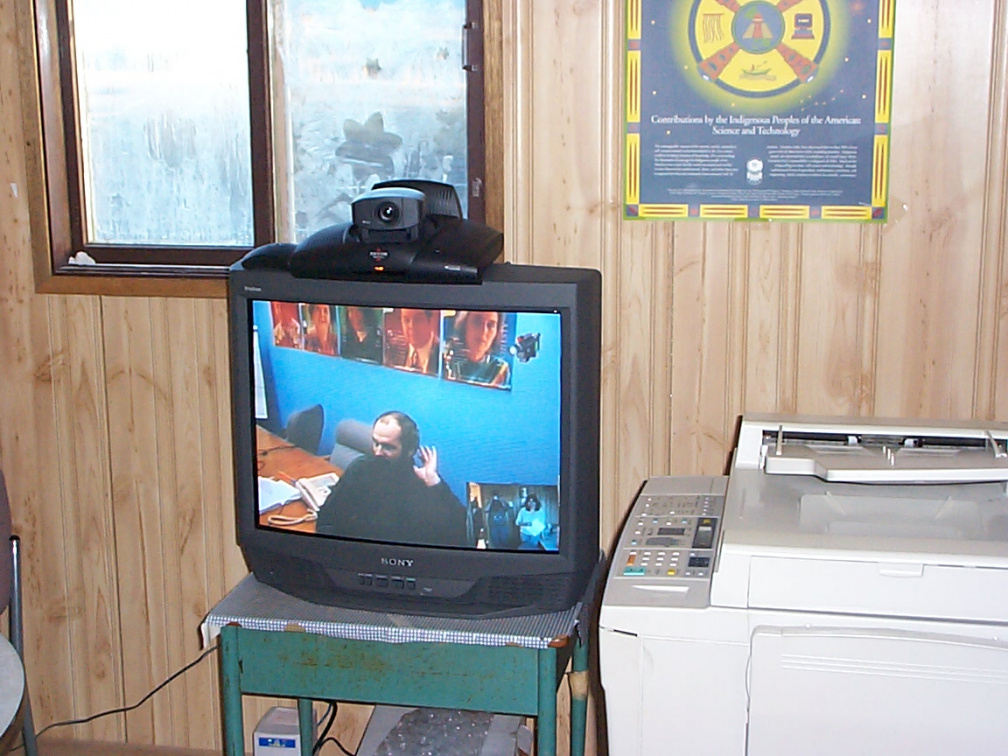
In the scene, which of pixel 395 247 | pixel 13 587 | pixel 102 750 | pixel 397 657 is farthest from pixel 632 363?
pixel 102 750

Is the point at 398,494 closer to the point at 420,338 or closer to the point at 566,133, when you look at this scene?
the point at 420,338

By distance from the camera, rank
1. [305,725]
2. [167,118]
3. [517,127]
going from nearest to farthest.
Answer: [517,127] → [305,725] → [167,118]

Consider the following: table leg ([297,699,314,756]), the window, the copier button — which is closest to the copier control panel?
the copier button

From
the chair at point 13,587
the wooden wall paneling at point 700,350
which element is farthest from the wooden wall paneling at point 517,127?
the chair at point 13,587

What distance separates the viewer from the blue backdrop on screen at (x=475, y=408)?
1.92 m

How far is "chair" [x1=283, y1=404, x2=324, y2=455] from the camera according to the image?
6.64ft

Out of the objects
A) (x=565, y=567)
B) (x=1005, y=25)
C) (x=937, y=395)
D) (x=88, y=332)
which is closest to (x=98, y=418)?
(x=88, y=332)

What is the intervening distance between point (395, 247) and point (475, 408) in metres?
0.30

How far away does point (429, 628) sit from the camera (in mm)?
1963

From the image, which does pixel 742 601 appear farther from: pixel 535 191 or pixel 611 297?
pixel 535 191

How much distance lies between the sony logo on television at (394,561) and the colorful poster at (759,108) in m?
0.82

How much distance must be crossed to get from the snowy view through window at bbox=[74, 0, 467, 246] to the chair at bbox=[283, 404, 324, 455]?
1.92ft

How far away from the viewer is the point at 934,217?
85.9 inches

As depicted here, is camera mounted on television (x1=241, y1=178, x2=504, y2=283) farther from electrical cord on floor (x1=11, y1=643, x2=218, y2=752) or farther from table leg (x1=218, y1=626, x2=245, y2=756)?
electrical cord on floor (x1=11, y1=643, x2=218, y2=752)
